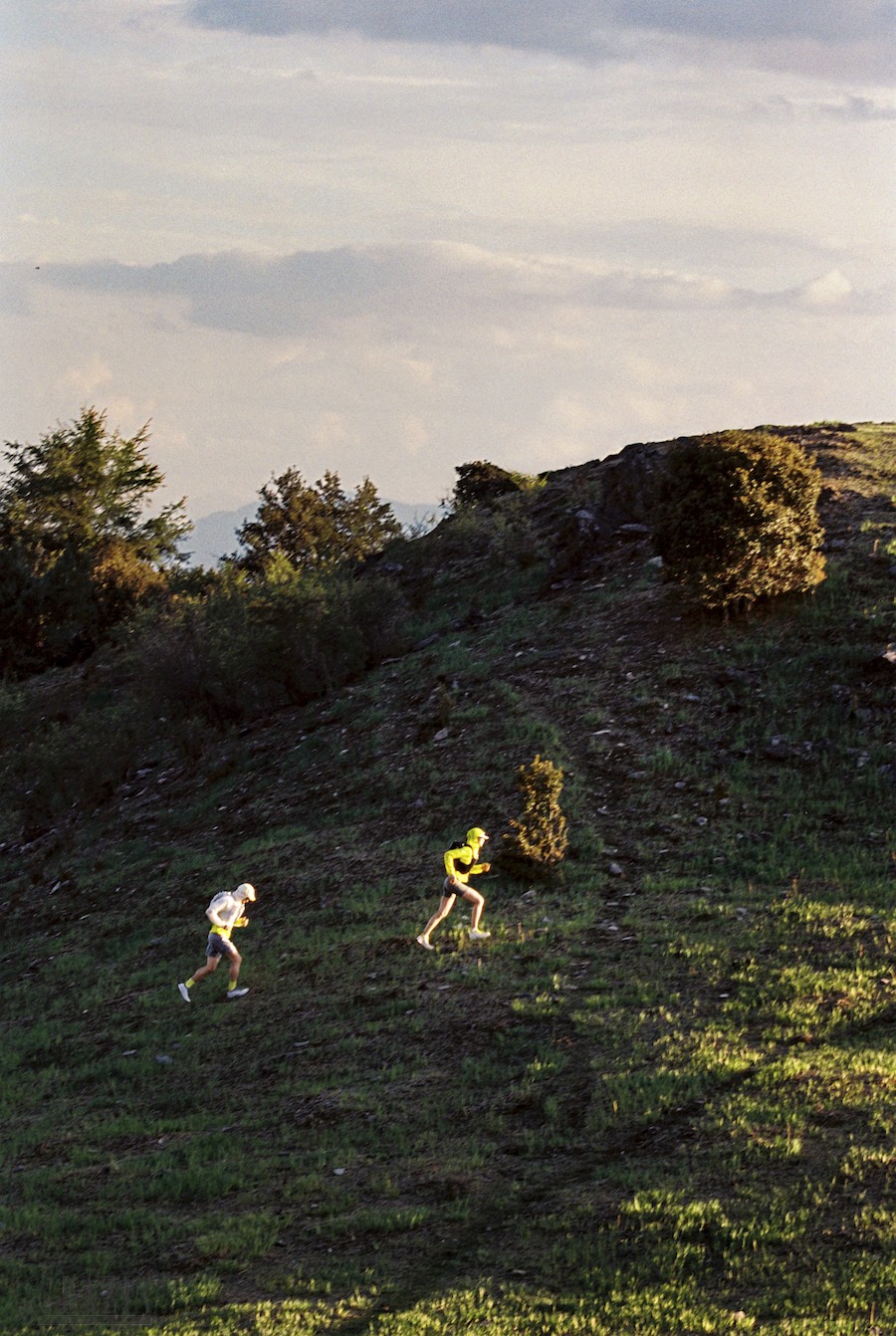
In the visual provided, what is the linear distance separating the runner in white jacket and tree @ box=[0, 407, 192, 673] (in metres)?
37.2

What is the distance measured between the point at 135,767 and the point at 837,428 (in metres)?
23.6

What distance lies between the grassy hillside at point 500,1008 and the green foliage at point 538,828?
41 centimetres

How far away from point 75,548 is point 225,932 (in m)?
44.6

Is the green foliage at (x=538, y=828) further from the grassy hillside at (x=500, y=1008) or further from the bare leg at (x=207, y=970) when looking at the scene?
the bare leg at (x=207, y=970)

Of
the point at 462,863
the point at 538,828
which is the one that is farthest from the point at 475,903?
the point at 538,828

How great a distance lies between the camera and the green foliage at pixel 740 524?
26594 millimetres

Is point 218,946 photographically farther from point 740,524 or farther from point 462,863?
point 740,524

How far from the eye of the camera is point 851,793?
22.2 m

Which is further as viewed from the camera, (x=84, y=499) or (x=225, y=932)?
(x=84, y=499)

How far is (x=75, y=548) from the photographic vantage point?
193 feet

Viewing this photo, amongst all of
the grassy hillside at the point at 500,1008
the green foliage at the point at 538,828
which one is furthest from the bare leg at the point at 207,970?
the green foliage at the point at 538,828

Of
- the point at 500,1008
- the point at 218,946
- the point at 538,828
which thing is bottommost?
the point at 500,1008

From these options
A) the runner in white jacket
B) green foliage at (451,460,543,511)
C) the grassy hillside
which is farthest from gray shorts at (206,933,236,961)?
green foliage at (451,460,543,511)

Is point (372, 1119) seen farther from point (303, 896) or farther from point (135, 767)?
point (135, 767)
